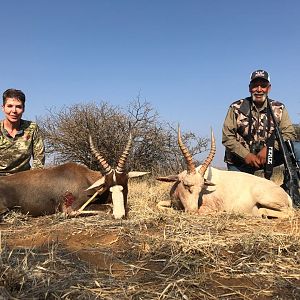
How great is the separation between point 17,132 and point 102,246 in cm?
331

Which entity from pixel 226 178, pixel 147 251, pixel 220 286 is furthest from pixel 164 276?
pixel 226 178

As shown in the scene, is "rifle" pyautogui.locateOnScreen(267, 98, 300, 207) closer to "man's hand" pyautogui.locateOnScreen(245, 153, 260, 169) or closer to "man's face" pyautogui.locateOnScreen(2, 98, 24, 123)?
"man's hand" pyautogui.locateOnScreen(245, 153, 260, 169)

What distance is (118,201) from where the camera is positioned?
5.03 meters

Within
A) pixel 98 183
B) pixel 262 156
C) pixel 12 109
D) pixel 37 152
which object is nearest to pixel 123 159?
pixel 98 183

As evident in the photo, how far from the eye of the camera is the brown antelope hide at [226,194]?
5.34 m

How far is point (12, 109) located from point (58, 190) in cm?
146

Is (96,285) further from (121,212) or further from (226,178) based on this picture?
(226,178)

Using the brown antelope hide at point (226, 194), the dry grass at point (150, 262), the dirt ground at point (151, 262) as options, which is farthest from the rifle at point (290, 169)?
the dirt ground at point (151, 262)

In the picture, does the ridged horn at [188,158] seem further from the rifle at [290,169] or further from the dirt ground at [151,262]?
the rifle at [290,169]

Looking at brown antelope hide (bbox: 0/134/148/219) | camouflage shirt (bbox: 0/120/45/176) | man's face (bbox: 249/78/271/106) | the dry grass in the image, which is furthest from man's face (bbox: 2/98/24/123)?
man's face (bbox: 249/78/271/106)

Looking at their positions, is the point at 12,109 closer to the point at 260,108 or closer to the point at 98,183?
the point at 98,183

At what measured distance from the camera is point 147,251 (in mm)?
3033

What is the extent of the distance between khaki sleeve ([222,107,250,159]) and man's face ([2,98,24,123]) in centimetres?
333

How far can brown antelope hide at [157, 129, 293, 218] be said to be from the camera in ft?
17.5
